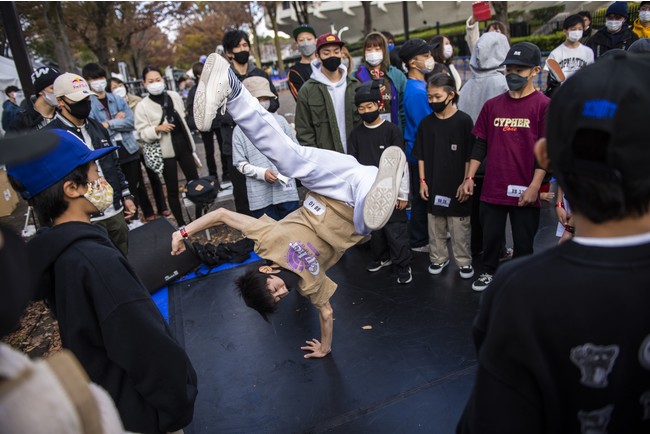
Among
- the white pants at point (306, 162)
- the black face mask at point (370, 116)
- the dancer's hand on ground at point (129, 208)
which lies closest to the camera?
the white pants at point (306, 162)

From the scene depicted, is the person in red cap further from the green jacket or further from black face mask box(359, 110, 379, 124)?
black face mask box(359, 110, 379, 124)

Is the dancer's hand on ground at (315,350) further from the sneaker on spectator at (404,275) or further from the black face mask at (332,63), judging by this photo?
the black face mask at (332,63)

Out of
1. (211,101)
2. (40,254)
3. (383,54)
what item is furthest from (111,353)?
(383,54)

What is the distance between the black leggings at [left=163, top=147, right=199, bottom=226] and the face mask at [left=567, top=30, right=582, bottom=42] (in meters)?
4.83

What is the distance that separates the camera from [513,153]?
10.9 feet

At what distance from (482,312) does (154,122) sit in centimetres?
516

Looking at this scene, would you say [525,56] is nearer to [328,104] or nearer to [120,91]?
[328,104]

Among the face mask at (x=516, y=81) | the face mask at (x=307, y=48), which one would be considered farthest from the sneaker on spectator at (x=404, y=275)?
the face mask at (x=307, y=48)

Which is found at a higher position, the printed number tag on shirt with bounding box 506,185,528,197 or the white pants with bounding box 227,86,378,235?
the white pants with bounding box 227,86,378,235

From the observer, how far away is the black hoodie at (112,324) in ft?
5.25

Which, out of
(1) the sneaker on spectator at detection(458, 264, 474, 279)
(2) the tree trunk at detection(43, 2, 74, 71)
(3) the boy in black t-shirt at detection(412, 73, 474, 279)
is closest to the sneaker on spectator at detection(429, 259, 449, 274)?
(3) the boy in black t-shirt at detection(412, 73, 474, 279)

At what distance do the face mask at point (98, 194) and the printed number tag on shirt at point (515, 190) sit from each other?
2.70 m

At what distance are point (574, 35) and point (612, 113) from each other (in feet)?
17.8

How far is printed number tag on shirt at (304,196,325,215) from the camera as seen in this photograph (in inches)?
115
